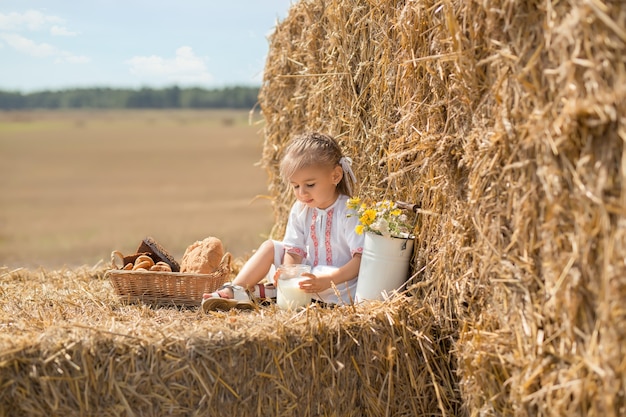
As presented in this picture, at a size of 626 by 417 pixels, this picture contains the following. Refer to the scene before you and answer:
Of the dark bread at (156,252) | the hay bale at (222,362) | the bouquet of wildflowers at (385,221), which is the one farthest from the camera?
the dark bread at (156,252)

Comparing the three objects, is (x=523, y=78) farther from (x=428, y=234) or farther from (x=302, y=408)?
(x=302, y=408)

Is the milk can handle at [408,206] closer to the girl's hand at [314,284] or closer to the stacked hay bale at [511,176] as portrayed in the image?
the stacked hay bale at [511,176]

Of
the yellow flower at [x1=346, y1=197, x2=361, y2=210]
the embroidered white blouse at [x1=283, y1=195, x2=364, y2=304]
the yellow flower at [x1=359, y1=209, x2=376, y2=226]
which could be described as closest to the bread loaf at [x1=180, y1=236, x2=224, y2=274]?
the embroidered white blouse at [x1=283, y1=195, x2=364, y2=304]

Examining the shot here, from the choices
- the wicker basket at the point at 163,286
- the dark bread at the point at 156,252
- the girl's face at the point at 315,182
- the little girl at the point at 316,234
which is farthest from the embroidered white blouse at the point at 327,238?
→ the dark bread at the point at 156,252

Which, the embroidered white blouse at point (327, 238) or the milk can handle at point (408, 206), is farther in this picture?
the embroidered white blouse at point (327, 238)

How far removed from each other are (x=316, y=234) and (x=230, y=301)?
0.68 m

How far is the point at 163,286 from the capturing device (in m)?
3.78

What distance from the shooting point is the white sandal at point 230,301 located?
140 inches

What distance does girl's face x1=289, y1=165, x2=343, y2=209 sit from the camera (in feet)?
12.5

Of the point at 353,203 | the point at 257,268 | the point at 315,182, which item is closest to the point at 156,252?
the point at 257,268

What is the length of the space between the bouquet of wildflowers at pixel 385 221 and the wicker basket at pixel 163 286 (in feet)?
2.88

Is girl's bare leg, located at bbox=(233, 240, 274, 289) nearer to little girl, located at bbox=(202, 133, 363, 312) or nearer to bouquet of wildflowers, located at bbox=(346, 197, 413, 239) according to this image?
little girl, located at bbox=(202, 133, 363, 312)

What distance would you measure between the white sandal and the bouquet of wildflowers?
682 millimetres

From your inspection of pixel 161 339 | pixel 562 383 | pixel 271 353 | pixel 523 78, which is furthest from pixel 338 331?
pixel 523 78
